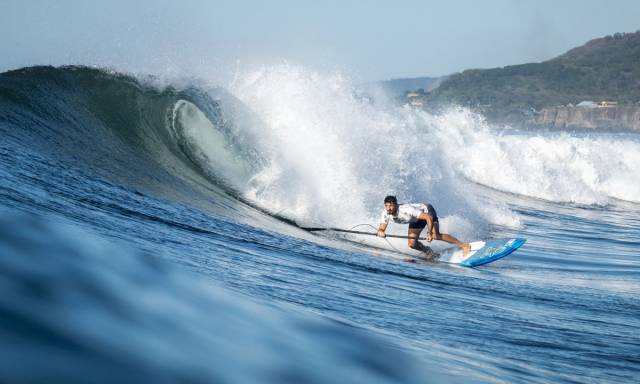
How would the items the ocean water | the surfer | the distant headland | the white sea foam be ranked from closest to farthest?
the ocean water, the surfer, the white sea foam, the distant headland

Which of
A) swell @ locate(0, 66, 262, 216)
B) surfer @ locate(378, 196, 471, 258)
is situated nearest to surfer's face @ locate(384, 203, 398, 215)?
surfer @ locate(378, 196, 471, 258)

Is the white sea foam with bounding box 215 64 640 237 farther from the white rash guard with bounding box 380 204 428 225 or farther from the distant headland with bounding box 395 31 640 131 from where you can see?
the distant headland with bounding box 395 31 640 131

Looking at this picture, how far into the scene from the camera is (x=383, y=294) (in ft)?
22.2

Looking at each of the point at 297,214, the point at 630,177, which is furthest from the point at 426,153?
the point at 630,177

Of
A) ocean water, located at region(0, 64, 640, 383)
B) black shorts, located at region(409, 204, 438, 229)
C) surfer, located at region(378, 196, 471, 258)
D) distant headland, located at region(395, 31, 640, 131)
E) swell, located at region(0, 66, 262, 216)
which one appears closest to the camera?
ocean water, located at region(0, 64, 640, 383)

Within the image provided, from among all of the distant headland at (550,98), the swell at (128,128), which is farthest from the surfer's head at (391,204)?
the distant headland at (550,98)

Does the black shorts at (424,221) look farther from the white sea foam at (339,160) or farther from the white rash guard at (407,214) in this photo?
the white sea foam at (339,160)

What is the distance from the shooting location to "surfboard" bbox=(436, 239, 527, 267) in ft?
34.6

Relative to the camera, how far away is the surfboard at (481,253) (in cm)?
1053

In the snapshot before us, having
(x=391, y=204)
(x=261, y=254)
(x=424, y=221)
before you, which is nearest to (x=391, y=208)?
(x=391, y=204)

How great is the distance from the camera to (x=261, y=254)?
7.63m

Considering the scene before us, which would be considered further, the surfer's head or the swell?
the surfer's head

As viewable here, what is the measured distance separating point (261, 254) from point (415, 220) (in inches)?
164

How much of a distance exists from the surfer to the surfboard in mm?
200
